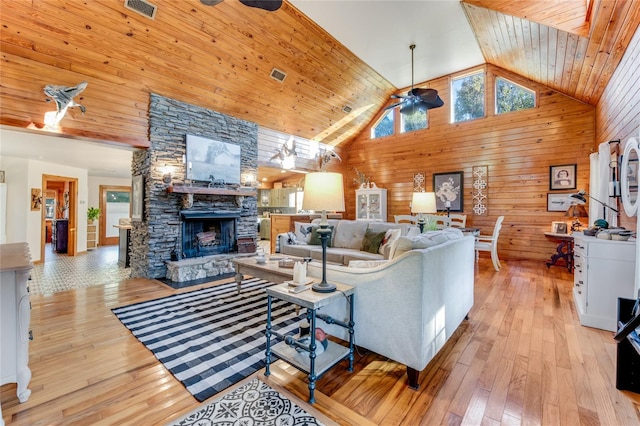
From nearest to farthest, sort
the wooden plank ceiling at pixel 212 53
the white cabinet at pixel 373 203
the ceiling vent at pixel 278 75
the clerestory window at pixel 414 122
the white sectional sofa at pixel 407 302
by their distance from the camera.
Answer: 1. the white sectional sofa at pixel 407 302
2. the wooden plank ceiling at pixel 212 53
3. the ceiling vent at pixel 278 75
4. the clerestory window at pixel 414 122
5. the white cabinet at pixel 373 203

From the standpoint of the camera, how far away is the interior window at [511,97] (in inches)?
227

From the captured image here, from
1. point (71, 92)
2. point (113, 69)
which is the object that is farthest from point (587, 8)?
point (71, 92)

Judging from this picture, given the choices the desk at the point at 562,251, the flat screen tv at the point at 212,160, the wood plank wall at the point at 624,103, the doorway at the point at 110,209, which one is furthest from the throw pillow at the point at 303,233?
the doorway at the point at 110,209

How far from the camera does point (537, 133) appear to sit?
5645mm

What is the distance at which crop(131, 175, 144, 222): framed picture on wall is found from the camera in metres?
4.59

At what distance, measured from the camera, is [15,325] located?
1.68 m

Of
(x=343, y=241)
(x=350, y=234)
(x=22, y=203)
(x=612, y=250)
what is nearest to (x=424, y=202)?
(x=350, y=234)

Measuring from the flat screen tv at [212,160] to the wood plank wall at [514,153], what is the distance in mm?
4491

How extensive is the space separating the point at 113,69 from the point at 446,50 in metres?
5.79

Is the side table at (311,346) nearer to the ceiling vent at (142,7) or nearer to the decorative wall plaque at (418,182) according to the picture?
the ceiling vent at (142,7)

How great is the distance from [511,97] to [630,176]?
3.91m

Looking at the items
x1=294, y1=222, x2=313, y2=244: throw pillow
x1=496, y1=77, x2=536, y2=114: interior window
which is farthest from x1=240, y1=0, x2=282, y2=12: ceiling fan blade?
x1=496, y1=77, x2=536, y2=114: interior window

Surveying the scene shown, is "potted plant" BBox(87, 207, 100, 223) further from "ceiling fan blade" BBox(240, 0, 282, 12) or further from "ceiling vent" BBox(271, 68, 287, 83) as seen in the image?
"ceiling fan blade" BBox(240, 0, 282, 12)

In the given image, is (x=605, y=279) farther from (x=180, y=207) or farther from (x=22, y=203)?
(x=22, y=203)
